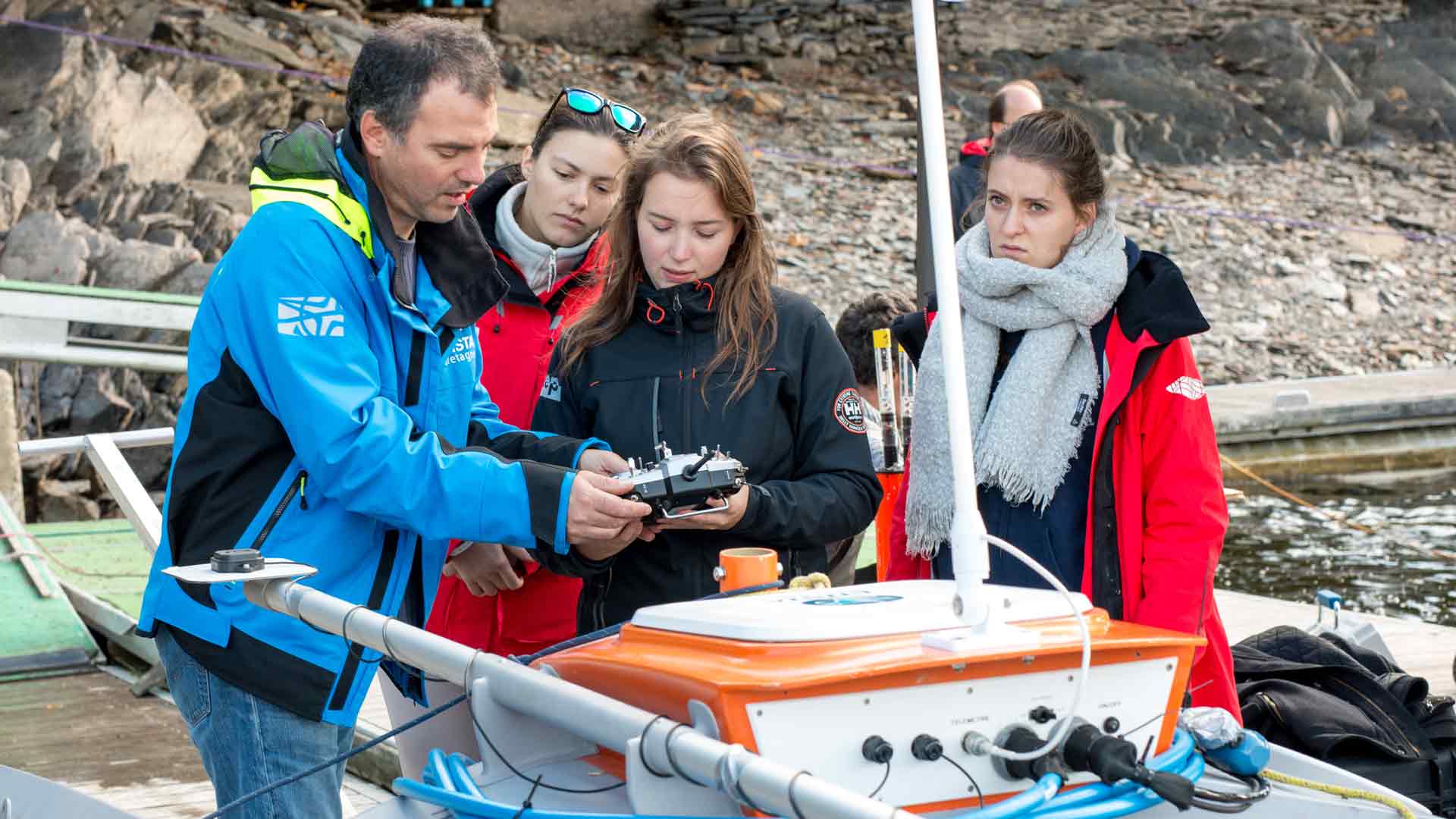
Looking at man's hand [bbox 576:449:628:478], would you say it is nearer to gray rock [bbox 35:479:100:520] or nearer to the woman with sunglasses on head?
the woman with sunglasses on head

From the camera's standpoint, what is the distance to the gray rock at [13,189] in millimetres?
12281

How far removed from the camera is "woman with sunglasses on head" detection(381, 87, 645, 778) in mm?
2938

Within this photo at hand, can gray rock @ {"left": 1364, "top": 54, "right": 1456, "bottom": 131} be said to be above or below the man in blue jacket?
above

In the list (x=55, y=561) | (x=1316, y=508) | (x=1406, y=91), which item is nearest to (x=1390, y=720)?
(x=55, y=561)

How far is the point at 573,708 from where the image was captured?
1.65 m

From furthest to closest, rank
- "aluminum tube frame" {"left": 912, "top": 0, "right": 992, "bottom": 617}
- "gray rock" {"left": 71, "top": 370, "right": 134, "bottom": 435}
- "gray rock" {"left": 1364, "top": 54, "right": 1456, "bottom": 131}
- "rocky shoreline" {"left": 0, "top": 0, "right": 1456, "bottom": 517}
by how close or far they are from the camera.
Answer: "gray rock" {"left": 1364, "top": 54, "right": 1456, "bottom": 131}, "rocky shoreline" {"left": 0, "top": 0, "right": 1456, "bottom": 517}, "gray rock" {"left": 71, "top": 370, "right": 134, "bottom": 435}, "aluminum tube frame" {"left": 912, "top": 0, "right": 992, "bottom": 617}

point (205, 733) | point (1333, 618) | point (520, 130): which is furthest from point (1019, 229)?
point (520, 130)

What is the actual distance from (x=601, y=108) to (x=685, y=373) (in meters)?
0.69

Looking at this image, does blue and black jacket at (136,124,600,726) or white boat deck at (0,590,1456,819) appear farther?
white boat deck at (0,590,1456,819)

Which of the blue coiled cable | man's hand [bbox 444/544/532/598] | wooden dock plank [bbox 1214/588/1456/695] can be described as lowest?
wooden dock plank [bbox 1214/588/1456/695]

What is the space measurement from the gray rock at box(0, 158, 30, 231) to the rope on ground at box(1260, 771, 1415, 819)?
12173 mm

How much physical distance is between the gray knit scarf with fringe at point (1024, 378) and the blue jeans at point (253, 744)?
114 centimetres

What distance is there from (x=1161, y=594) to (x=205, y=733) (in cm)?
151

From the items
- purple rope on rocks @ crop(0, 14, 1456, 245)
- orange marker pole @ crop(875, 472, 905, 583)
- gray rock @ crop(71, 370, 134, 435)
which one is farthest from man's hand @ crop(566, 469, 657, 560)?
purple rope on rocks @ crop(0, 14, 1456, 245)
